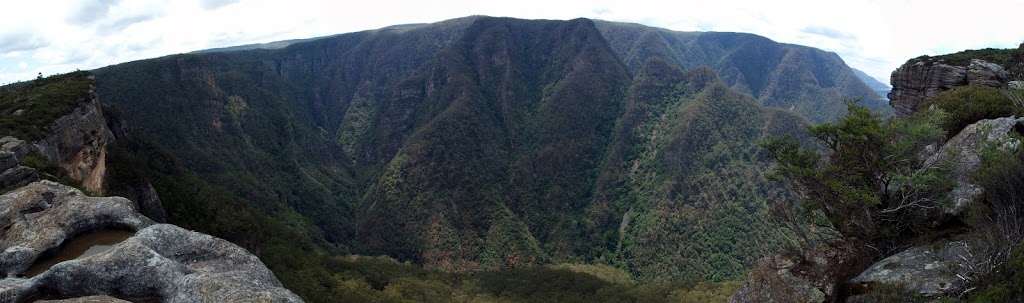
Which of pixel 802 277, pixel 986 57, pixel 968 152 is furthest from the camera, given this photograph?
pixel 986 57

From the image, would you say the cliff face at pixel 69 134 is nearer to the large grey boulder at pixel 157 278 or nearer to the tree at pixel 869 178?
the large grey boulder at pixel 157 278

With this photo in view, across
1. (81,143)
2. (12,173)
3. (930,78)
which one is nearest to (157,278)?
(12,173)

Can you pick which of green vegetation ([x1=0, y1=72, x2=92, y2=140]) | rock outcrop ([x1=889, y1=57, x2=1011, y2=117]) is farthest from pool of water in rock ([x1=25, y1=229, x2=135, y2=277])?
rock outcrop ([x1=889, y1=57, x2=1011, y2=117])

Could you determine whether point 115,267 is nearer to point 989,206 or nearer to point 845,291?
point 845,291

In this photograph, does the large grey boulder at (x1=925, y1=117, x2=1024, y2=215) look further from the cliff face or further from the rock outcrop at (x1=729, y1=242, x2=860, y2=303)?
the cliff face

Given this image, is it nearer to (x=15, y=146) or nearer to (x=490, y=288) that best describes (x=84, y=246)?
(x=15, y=146)

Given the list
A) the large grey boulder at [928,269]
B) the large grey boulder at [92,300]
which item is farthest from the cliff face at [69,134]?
the large grey boulder at [928,269]

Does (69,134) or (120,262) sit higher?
(120,262)
